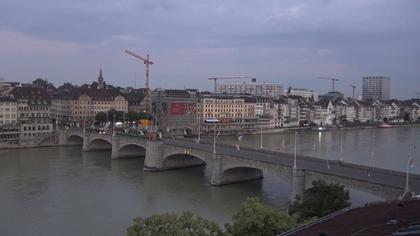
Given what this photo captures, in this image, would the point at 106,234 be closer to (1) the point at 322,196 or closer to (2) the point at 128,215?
(2) the point at 128,215

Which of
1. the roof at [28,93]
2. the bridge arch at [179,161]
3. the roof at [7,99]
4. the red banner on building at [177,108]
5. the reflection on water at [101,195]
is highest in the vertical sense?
the roof at [28,93]

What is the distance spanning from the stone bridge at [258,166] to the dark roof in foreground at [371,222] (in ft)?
29.8

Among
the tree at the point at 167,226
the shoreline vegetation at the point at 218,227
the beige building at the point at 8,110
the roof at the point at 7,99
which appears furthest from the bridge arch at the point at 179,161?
the roof at the point at 7,99

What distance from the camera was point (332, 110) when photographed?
12525 centimetres

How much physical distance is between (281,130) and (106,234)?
247ft

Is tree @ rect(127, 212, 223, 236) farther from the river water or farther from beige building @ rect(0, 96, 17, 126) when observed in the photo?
A: beige building @ rect(0, 96, 17, 126)

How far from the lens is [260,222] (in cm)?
1542

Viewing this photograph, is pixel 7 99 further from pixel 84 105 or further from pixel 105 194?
pixel 105 194

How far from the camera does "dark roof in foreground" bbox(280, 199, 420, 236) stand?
10.8 m

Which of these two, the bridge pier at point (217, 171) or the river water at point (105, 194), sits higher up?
the bridge pier at point (217, 171)

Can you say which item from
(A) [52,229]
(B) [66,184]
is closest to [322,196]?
(A) [52,229]

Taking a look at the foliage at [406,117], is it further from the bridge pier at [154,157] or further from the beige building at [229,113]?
the bridge pier at [154,157]

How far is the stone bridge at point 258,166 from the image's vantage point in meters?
24.3

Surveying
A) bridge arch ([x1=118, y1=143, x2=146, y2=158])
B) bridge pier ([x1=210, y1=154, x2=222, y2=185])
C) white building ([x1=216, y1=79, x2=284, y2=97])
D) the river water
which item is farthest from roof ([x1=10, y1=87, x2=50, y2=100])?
white building ([x1=216, y1=79, x2=284, y2=97])
